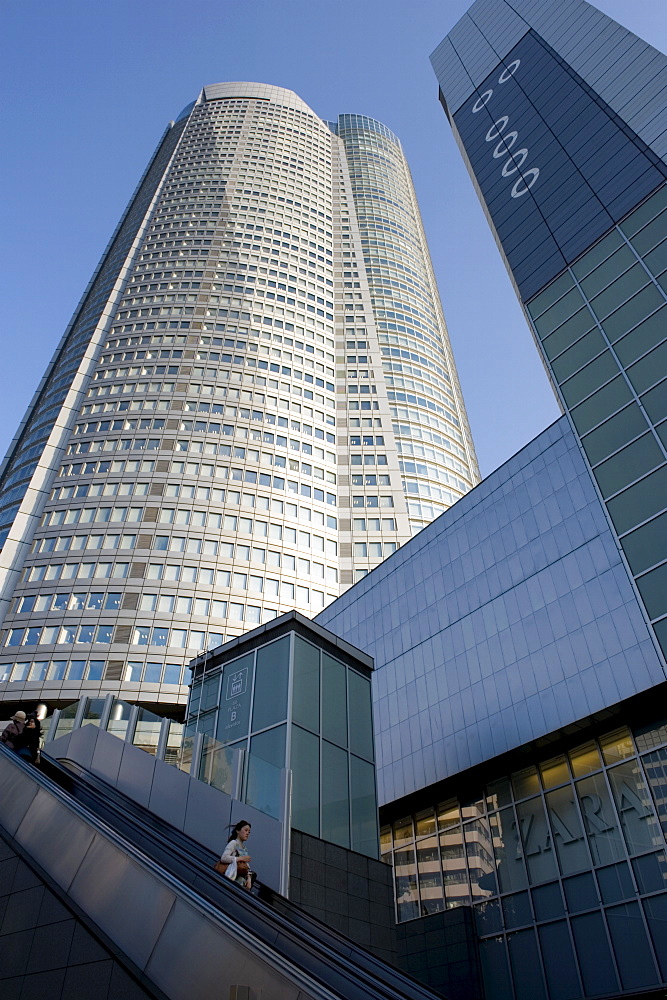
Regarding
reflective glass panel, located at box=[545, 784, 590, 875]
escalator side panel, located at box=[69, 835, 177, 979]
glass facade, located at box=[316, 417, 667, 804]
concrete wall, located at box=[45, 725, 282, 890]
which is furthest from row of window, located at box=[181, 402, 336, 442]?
escalator side panel, located at box=[69, 835, 177, 979]

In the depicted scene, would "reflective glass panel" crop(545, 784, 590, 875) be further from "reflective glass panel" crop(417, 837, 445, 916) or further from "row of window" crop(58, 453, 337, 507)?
"row of window" crop(58, 453, 337, 507)

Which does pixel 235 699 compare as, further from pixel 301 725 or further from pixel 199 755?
pixel 199 755

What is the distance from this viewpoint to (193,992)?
22.9 ft

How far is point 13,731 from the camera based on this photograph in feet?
44.8

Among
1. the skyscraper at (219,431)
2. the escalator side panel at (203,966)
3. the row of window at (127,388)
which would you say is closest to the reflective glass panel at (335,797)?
the escalator side panel at (203,966)

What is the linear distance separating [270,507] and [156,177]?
77.9 meters

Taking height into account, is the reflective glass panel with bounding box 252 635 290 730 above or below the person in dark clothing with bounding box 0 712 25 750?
above

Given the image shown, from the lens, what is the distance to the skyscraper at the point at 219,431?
55750 millimetres

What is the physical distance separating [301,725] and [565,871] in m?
12.3

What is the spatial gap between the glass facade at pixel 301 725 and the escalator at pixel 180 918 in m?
5.84

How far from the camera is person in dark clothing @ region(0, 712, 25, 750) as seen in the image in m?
13.6

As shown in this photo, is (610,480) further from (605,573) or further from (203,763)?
(203,763)

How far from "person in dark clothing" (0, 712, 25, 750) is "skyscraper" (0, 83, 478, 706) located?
38.7 metres

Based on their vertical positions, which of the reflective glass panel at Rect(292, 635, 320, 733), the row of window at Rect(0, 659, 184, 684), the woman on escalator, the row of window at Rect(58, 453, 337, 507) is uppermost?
the row of window at Rect(58, 453, 337, 507)
